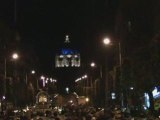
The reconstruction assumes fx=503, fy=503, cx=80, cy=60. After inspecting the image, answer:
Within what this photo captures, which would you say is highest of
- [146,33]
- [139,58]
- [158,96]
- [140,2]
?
[140,2]

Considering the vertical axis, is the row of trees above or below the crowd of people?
above

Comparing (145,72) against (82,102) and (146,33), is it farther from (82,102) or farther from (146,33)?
(82,102)

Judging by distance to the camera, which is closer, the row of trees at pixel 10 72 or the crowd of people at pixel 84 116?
the crowd of people at pixel 84 116

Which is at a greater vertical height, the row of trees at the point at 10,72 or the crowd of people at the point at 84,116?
the row of trees at the point at 10,72

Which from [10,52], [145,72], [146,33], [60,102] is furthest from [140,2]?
[60,102]

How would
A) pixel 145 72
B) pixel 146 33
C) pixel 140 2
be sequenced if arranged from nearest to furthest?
1. pixel 145 72
2. pixel 146 33
3. pixel 140 2

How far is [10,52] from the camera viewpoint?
124375 millimetres

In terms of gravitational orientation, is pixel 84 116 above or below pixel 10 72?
below

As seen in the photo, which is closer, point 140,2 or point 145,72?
point 145,72

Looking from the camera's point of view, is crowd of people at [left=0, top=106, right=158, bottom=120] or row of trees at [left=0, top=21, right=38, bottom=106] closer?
crowd of people at [left=0, top=106, right=158, bottom=120]

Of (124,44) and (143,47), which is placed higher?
(124,44)

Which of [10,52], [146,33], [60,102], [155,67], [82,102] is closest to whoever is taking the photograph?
[155,67]

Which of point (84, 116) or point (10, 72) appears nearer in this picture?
point (84, 116)

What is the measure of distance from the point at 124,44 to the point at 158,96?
27.5 meters
